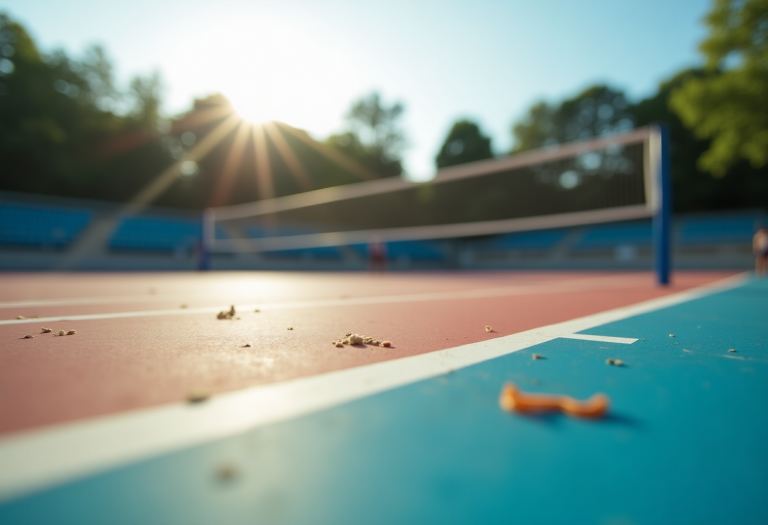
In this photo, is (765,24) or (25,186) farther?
(25,186)

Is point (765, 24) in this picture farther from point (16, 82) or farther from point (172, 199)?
point (16, 82)

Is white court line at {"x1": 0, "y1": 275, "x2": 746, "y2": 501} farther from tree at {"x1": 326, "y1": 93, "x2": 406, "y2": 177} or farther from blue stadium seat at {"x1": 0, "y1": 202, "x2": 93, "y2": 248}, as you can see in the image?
tree at {"x1": 326, "y1": 93, "x2": 406, "y2": 177}

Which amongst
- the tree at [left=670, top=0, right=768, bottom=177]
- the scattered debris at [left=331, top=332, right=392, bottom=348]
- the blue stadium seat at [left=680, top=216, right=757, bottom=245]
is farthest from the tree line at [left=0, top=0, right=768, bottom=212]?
the scattered debris at [left=331, top=332, right=392, bottom=348]

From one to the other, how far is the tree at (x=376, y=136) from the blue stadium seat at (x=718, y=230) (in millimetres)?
20364

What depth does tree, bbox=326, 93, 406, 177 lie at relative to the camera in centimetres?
3328

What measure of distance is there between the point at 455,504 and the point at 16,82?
1121 inches

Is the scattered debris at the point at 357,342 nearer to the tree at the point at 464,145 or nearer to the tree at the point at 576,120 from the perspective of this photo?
the tree at the point at 464,145

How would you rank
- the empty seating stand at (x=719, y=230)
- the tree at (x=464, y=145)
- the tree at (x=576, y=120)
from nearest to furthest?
1. the empty seating stand at (x=719, y=230)
2. the tree at (x=576, y=120)
3. the tree at (x=464, y=145)

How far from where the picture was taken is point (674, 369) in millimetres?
1258

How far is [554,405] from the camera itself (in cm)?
91

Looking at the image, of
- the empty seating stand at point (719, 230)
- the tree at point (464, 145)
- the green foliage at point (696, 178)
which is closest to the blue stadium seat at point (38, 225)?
the tree at point (464, 145)

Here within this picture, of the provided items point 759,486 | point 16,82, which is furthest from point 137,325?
point 16,82

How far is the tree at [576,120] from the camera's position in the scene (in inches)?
1041

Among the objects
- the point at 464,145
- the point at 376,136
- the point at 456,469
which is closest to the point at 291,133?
the point at 376,136
